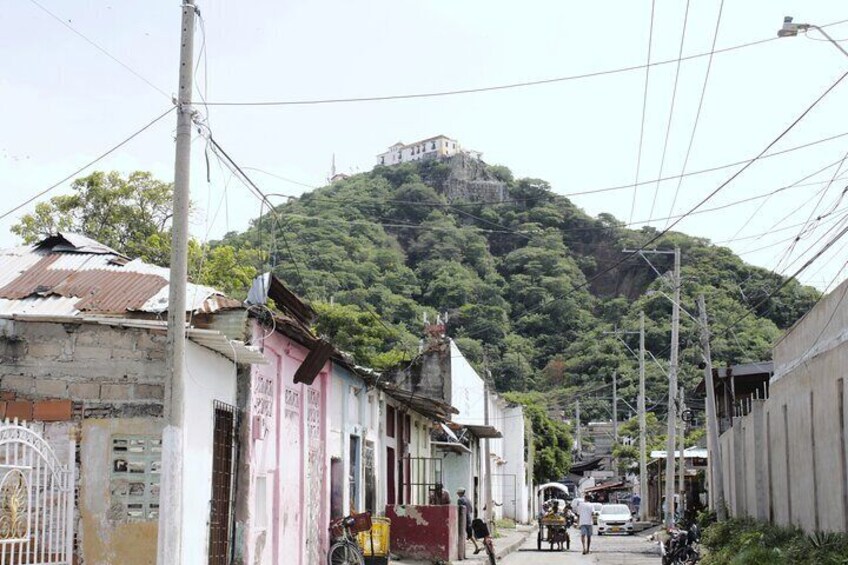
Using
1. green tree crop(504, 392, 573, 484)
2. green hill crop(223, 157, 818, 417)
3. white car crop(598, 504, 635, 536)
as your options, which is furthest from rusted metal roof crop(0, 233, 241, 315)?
green tree crop(504, 392, 573, 484)

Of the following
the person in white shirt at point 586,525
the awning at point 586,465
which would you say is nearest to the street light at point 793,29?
the person in white shirt at point 586,525

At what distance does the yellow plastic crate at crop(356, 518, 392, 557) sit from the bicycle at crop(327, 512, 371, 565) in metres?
1.30

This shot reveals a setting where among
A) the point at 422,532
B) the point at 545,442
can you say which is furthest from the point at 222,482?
the point at 545,442

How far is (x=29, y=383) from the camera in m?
12.8

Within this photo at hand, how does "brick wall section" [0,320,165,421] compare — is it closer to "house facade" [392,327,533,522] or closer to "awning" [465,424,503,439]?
"house facade" [392,327,533,522]

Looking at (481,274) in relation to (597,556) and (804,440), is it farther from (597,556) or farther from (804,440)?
(804,440)

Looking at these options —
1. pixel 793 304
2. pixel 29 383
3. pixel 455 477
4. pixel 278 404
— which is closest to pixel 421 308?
pixel 455 477

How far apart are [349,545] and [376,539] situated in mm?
1881

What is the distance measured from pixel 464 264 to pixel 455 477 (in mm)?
18083

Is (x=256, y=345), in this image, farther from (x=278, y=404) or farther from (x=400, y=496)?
(x=400, y=496)

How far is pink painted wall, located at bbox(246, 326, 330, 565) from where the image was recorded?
53.9ft

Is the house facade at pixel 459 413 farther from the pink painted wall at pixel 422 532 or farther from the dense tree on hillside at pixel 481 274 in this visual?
the pink painted wall at pixel 422 532

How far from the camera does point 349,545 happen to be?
63.6 feet

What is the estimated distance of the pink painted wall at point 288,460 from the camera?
1644 cm
